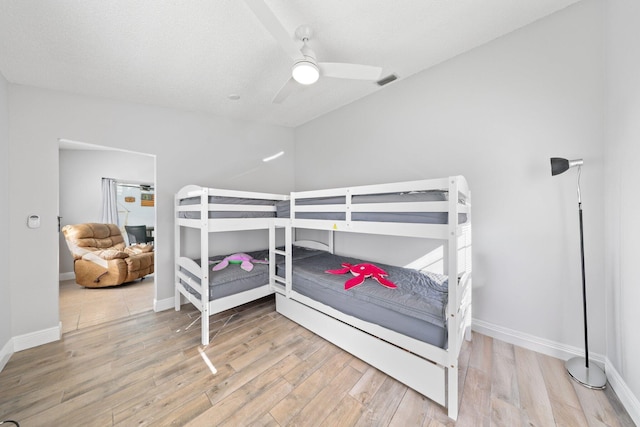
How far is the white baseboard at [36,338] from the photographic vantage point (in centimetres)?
216

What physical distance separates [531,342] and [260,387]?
7.44 ft

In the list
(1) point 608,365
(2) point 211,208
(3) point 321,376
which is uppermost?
(2) point 211,208

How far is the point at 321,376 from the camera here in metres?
1.78

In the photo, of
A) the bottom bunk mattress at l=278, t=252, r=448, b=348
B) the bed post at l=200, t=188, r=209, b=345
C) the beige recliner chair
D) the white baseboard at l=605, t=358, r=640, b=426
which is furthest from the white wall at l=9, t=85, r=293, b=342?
the white baseboard at l=605, t=358, r=640, b=426

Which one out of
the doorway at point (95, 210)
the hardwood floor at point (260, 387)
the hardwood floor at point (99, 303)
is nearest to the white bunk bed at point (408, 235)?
the hardwood floor at point (260, 387)

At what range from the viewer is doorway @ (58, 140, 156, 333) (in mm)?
2949

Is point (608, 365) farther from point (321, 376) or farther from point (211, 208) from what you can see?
point (211, 208)

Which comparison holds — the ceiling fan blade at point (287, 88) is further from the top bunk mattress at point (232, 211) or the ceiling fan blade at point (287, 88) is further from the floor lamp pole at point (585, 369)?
the floor lamp pole at point (585, 369)

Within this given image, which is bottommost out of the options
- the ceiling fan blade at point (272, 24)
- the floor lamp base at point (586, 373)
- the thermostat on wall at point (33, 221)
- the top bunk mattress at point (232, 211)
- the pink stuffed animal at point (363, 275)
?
the floor lamp base at point (586, 373)

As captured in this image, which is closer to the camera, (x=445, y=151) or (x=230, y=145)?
(x=445, y=151)

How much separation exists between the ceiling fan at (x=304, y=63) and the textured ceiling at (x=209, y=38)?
0.27 meters

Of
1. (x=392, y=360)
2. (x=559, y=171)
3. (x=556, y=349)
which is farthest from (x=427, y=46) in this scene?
(x=556, y=349)

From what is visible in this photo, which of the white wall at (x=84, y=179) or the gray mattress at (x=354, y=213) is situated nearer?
the gray mattress at (x=354, y=213)

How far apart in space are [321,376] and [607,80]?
9.82 ft
